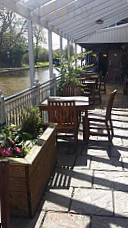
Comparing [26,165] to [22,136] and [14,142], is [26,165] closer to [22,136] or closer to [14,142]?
[14,142]

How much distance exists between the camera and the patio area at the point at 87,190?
7.39ft

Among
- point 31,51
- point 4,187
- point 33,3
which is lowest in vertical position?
point 4,187

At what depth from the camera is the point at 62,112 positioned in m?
3.85

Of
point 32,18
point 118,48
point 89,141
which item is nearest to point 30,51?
point 32,18

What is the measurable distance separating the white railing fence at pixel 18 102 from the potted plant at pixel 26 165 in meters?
0.41

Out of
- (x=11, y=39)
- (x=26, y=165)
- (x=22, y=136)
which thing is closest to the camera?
(x=26, y=165)

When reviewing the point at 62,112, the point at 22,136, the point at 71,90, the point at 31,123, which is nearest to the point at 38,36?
the point at 71,90

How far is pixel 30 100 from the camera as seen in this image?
4422 mm

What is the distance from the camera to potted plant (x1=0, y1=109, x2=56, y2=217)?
2197 millimetres

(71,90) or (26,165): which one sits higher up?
(71,90)

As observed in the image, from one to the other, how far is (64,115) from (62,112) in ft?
0.19

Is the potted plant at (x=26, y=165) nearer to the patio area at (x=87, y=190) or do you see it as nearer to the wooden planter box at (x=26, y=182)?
the wooden planter box at (x=26, y=182)

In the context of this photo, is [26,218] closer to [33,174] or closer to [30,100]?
[33,174]

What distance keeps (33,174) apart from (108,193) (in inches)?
36.4
